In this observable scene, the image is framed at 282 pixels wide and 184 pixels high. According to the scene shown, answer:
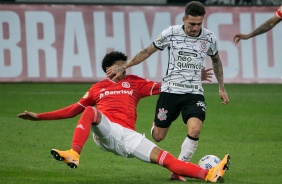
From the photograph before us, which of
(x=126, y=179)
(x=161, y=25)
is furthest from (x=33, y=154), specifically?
(x=161, y=25)

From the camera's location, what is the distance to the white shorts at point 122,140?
32.3 ft

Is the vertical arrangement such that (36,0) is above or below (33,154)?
above

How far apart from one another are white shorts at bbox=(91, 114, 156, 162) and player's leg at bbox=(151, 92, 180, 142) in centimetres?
84

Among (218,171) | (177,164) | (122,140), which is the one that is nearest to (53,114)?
(122,140)

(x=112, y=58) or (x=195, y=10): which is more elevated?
(x=195, y=10)

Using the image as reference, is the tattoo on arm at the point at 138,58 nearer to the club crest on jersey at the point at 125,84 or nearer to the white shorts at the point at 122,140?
the club crest on jersey at the point at 125,84

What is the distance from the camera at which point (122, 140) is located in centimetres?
995

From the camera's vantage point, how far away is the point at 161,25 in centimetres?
2155

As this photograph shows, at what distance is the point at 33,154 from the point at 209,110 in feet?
20.4

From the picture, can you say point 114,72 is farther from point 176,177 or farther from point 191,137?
point 176,177

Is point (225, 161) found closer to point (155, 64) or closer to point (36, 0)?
point (155, 64)

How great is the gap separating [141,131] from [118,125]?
5007 mm

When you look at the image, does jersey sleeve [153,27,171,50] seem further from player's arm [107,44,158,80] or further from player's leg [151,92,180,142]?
player's leg [151,92,180,142]

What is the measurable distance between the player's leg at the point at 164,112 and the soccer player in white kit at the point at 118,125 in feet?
0.55
